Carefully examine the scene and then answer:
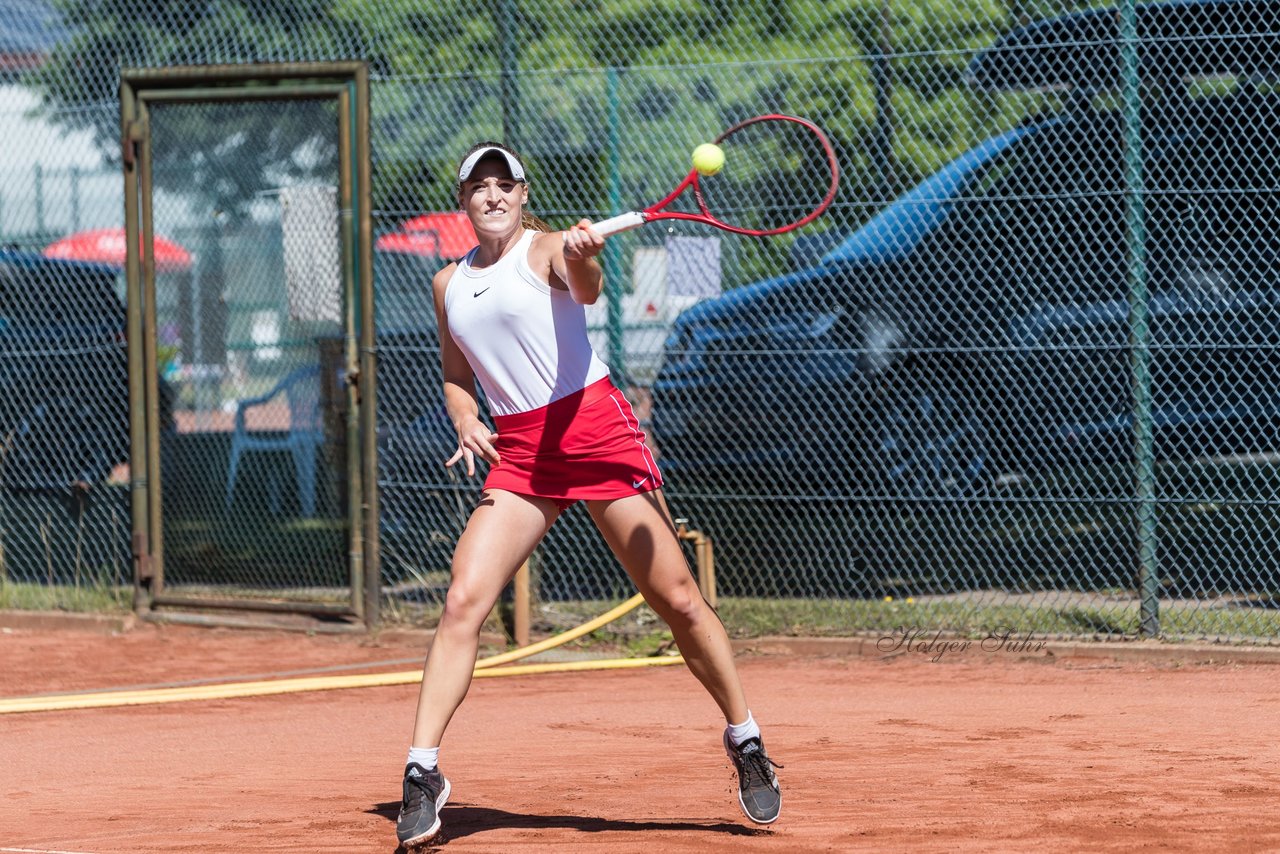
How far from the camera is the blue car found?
7.43 m

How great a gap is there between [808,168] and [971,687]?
275cm

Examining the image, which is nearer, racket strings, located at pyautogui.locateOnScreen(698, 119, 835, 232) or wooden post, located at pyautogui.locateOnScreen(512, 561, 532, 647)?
racket strings, located at pyautogui.locateOnScreen(698, 119, 835, 232)

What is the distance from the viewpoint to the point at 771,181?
806 centimetres

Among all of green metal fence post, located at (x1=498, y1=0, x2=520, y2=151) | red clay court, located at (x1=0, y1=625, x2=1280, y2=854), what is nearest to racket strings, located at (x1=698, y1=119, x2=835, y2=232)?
green metal fence post, located at (x1=498, y1=0, x2=520, y2=151)

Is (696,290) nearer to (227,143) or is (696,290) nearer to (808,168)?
(808,168)

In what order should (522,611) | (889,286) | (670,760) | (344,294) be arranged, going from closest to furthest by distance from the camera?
1. (670,760)
2. (889,286)
3. (522,611)
4. (344,294)

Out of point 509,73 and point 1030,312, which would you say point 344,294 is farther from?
point 1030,312

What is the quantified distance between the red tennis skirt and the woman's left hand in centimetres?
53

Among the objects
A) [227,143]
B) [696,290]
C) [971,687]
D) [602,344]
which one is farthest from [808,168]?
[227,143]

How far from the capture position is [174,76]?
885cm

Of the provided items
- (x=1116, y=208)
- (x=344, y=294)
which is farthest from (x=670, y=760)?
(x=344, y=294)

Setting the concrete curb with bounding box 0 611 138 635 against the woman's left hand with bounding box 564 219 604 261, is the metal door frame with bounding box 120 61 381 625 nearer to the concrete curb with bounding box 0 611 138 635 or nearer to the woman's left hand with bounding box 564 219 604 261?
the concrete curb with bounding box 0 611 138 635

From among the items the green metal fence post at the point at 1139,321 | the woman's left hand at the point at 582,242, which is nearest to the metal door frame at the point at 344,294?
the green metal fence post at the point at 1139,321

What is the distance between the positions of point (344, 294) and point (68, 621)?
254cm
